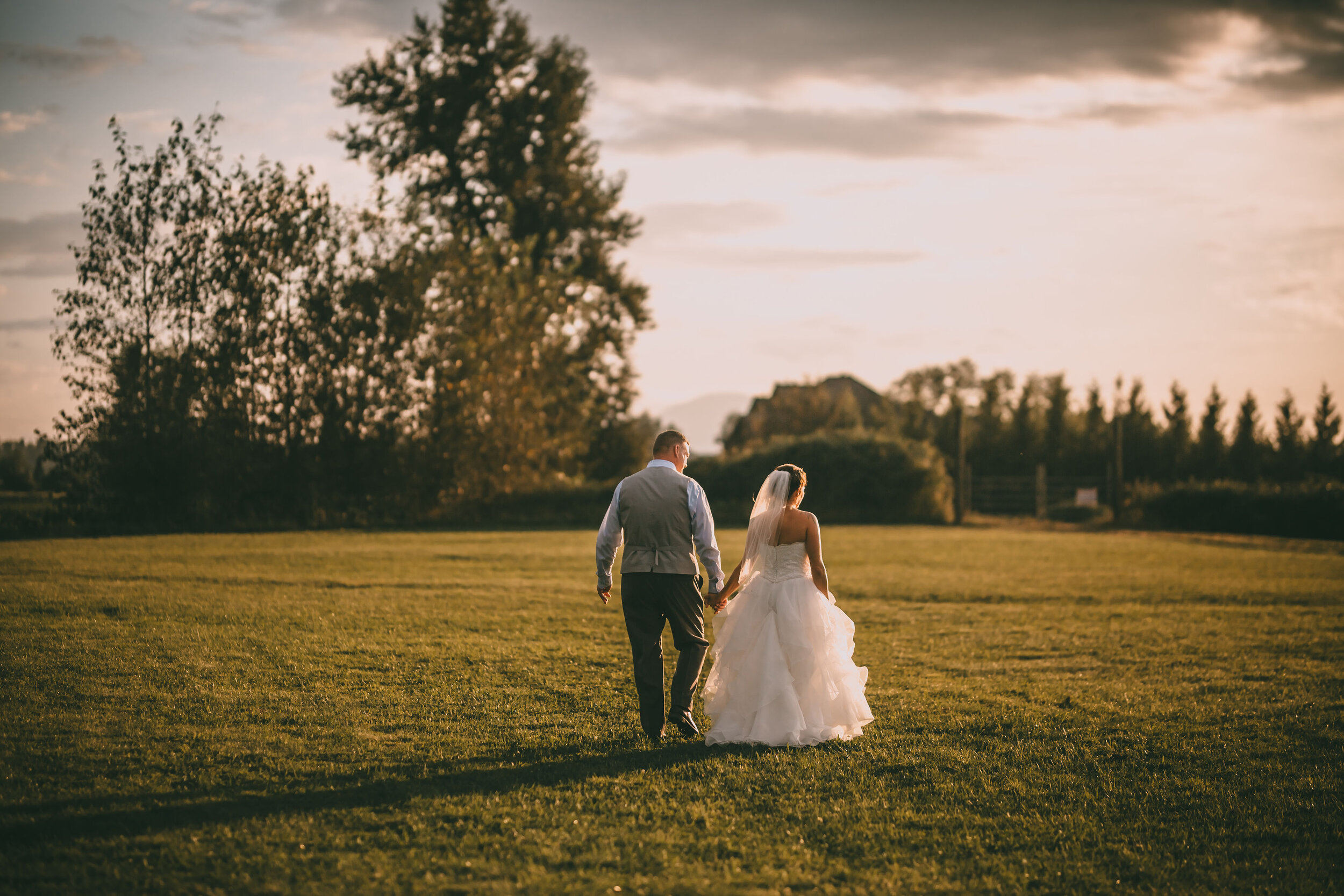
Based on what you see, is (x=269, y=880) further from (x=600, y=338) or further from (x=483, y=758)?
(x=600, y=338)

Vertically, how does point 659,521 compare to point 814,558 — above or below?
above

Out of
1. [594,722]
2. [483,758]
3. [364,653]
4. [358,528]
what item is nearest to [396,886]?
[483,758]

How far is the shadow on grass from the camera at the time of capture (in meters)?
4.82

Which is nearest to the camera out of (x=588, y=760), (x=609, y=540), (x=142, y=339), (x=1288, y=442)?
(x=588, y=760)

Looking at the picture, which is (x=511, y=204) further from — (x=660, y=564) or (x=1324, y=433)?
(x=1324, y=433)

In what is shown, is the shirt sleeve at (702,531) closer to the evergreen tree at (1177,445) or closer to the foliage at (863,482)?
the foliage at (863,482)

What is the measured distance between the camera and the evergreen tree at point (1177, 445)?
55031 mm

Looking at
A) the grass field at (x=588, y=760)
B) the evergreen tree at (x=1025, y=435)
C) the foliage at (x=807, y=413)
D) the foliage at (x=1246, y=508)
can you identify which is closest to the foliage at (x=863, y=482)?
the foliage at (x=1246, y=508)

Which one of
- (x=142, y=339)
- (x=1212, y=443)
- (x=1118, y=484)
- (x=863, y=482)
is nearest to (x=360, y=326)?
(x=142, y=339)

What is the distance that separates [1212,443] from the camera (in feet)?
180

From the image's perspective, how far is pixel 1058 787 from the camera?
588 centimetres

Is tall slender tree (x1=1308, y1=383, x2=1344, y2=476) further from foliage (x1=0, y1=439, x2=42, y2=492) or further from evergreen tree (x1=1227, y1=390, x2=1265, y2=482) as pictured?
foliage (x1=0, y1=439, x2=42, y2=492)

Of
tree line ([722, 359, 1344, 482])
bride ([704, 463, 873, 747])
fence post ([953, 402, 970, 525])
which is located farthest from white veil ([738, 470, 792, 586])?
tree line ([722, 359, 1344, 482])

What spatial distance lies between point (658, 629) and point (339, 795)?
92.4 inches
